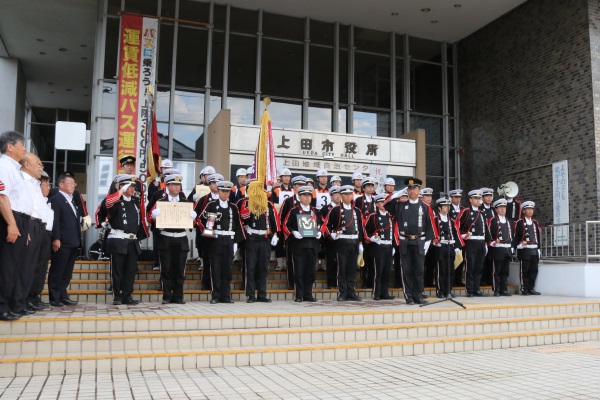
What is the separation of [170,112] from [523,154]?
946 cm

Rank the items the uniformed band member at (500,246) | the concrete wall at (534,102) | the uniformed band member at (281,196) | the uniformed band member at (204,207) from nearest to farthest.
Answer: the uniformed band member at (204,207) < the uniformed band member at (281,196) < the uniformed band member at (500,246) < the concrete wall at (534,102)

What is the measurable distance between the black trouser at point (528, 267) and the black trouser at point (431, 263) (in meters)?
1.91

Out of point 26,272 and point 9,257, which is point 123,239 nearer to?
point 26,272

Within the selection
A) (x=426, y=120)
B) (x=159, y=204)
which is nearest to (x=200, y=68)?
(x=426, y=120)

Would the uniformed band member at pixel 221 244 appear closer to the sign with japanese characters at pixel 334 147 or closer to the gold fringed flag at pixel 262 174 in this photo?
the gold fringed flag at pixel 262 174

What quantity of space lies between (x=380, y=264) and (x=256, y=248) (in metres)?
2.10

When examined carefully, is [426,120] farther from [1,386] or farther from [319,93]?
[1,386]

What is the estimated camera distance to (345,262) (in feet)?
30.5

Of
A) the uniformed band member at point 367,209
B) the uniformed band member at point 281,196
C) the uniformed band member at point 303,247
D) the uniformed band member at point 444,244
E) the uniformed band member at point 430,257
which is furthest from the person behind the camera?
the uniformed band member at point 430,257

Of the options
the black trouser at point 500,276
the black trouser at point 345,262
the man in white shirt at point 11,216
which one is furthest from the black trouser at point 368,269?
the man in white shirt at point 11,216

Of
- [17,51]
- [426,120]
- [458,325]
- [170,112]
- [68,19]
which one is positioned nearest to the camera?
[458,325]

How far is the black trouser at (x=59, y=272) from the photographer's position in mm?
7797

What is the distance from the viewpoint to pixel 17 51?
19797 millimetres

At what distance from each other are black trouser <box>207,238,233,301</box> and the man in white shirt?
117 inches
